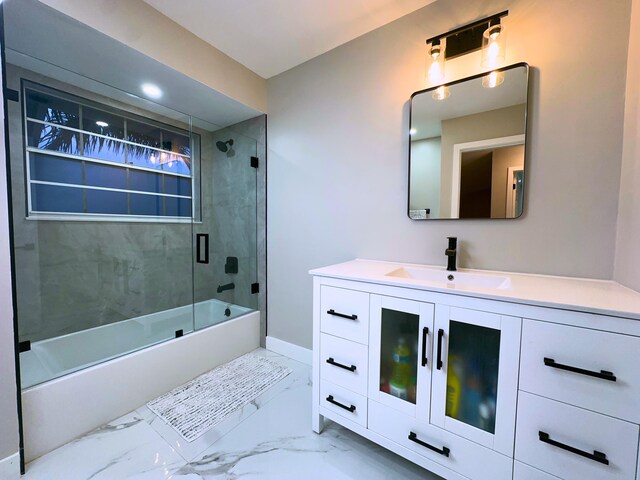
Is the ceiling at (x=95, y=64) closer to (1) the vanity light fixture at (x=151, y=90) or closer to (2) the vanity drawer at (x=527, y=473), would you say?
(1) the vanity light fixture at (x=151, y=90)

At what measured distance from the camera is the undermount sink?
1319 millimetres

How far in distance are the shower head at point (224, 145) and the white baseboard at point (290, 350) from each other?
6.86 ft

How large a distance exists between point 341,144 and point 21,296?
246cm

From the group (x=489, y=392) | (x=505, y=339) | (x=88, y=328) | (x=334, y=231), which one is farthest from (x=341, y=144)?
(x=88, y=328)

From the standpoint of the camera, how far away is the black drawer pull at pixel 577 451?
2.61 ft

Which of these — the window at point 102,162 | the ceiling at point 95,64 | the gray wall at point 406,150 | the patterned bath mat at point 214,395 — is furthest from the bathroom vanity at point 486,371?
the window at point 102,162

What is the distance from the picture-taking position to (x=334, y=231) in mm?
2027

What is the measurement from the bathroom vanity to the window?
221cm

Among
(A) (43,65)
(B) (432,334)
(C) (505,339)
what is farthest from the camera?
(A) (43,65)

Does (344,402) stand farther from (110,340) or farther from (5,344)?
(110,340)

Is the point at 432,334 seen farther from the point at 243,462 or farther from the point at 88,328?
the point at 88,328

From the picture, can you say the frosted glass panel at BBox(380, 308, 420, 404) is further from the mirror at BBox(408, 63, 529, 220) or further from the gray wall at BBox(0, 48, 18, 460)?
the gray wall at BBox(0, 48, 18, 460)

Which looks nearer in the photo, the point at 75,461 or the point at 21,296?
the point at 75,461

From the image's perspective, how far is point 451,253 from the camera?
1.46 metres
